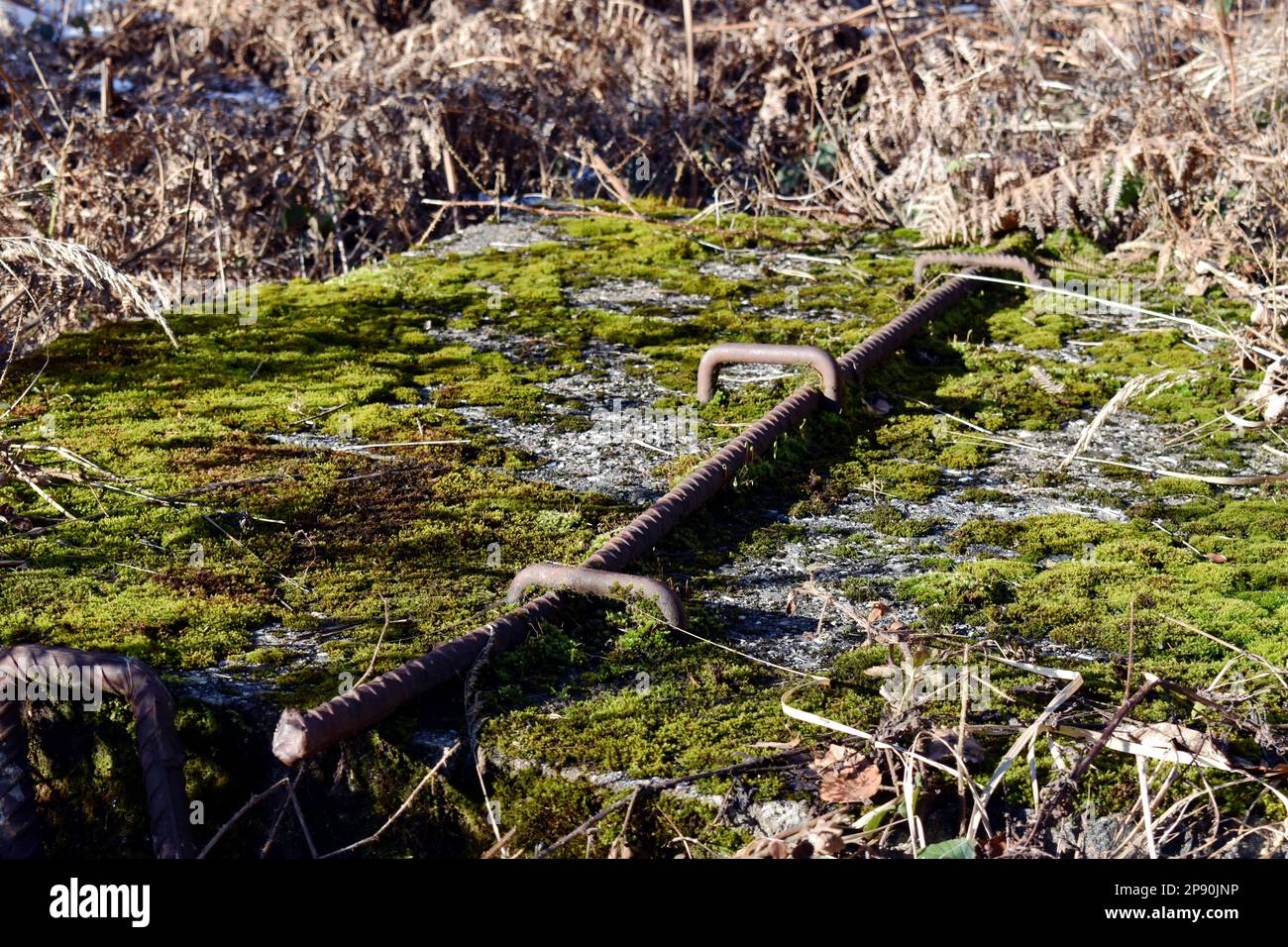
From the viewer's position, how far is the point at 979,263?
20.1 ft

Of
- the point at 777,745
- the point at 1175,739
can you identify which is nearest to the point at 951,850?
the point at 777,745

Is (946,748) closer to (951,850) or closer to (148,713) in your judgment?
(951,850)

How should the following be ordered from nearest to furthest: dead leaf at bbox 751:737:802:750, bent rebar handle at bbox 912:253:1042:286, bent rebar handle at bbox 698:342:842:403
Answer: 1. dead leaf at bbox 751:737:802:750
2. bent rebar handle at bbox 698:342:842:403
3. bent rebar handle at bbox 912:253:1042:286

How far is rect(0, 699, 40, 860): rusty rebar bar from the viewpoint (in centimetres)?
248

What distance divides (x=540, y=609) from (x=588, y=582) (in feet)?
0.52

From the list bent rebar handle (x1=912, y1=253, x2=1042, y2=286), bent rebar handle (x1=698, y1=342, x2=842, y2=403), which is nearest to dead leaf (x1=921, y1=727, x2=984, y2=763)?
bent rebar handle (x1=698, y1=342, x2=842, y2=403)

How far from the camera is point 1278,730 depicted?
260 centimetres

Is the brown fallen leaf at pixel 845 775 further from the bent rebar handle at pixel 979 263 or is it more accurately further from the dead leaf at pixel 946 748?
the bent rebar handle at pixel 979 263

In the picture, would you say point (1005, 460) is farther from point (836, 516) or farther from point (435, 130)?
point (435, 130)

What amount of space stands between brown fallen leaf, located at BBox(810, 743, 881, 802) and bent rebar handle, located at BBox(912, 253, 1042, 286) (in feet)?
12.8

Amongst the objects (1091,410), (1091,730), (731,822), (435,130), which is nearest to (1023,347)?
(1091,410)

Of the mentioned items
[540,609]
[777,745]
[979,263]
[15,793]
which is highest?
[979,263]

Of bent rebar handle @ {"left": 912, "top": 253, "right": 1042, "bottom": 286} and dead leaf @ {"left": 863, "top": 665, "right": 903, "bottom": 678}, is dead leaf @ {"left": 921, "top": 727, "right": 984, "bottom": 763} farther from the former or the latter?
bent rebar handle @ {"left": 912, "top": 253, "right": 1042, "bottom": 286}

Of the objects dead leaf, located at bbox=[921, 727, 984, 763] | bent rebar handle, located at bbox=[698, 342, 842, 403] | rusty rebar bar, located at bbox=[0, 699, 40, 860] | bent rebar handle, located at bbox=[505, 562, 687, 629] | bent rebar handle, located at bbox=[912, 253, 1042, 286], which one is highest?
bent rebar handle, located at bbox=[912, 253, 1042, 286]
